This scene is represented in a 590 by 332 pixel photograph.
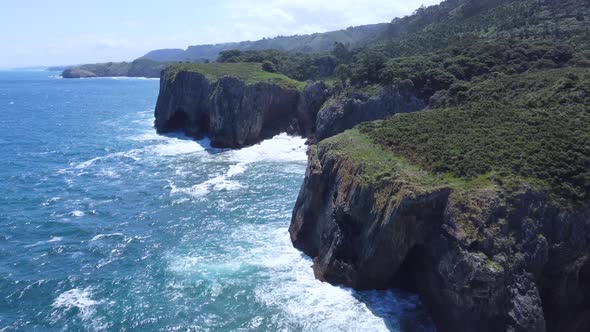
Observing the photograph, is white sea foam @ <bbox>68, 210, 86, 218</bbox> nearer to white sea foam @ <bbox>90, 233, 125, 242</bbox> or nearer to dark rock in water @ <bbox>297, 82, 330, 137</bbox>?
white sea foam @ <bbox>90, 233, 125, 242</bbox>

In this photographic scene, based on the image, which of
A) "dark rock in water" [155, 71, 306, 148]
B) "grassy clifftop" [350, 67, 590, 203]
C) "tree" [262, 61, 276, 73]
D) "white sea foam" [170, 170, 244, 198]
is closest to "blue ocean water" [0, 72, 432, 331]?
"white sea foam" [170, 170, 244, 198]

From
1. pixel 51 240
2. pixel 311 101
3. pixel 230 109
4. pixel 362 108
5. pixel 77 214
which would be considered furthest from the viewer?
Answer: pixel 311 101

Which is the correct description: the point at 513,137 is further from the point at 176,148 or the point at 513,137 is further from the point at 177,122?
the point at 177,122

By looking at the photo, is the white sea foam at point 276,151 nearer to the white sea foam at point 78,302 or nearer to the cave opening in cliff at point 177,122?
the cave opening in cliff at point 177,122

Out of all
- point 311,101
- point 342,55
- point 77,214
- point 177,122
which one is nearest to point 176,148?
point 177,122

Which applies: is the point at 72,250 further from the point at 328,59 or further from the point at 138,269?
the point at 328,59

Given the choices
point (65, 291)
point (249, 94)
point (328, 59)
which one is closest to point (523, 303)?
point (65, 291)

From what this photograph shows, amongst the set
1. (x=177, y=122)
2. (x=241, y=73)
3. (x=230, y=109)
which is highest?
(x=241, y=73)
